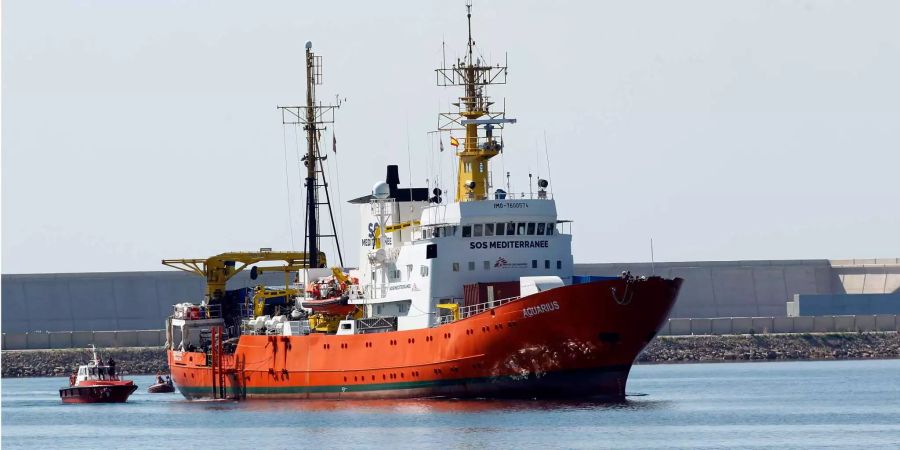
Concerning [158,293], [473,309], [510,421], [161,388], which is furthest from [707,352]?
[510,421]

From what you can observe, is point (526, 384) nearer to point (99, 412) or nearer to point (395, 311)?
point (395, 311)

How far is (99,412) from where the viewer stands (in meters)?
71.5

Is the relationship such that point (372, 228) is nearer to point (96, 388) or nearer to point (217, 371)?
point (217, 371)

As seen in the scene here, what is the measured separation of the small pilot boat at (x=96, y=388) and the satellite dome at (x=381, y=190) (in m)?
14.2

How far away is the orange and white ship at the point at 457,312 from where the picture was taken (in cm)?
6188

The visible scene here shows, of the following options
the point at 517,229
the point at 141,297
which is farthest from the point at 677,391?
the point at 141,297

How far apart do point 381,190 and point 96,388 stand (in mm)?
16015

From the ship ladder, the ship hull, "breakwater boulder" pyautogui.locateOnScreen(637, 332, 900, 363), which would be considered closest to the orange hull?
the ship ladder

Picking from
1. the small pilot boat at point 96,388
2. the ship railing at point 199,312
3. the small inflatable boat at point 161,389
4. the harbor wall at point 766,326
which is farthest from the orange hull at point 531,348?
the harbor wall at point 766,326

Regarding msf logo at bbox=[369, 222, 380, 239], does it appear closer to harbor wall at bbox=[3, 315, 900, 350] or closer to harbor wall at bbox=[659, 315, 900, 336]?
harbor wall at bbox=[3, 315, 900, 350]

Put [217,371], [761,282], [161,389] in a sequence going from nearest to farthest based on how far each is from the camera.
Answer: [217,371] → [161,389] → [761,282]

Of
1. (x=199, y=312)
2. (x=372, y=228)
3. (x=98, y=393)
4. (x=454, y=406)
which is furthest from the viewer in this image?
(x=199, y=312)

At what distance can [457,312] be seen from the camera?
210 feet

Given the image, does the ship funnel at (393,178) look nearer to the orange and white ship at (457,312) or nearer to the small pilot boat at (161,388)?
the orange and white ship at (457,312)
